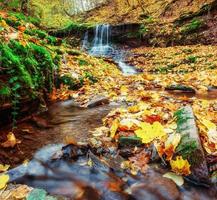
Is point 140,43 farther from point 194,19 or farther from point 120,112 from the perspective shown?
point 120,112

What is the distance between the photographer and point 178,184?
239 cm

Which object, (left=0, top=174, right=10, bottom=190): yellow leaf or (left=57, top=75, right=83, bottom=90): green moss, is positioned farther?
(left=57, top=75, right=83, bottom=90): green moss

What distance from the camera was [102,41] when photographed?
18297 millimetres

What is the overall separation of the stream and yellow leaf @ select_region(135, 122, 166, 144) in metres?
0.35

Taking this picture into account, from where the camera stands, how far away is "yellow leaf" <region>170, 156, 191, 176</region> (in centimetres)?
245

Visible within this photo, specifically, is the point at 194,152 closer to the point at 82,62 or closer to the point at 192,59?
the point at 82,62

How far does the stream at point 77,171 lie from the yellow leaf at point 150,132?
35cm

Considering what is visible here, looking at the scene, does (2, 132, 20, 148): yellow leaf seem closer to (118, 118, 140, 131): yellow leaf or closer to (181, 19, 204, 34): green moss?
(118, 118, 140, 131): yellow leaf

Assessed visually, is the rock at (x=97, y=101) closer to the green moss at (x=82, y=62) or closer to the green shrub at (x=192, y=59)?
the green moss at (x=82, y=62)

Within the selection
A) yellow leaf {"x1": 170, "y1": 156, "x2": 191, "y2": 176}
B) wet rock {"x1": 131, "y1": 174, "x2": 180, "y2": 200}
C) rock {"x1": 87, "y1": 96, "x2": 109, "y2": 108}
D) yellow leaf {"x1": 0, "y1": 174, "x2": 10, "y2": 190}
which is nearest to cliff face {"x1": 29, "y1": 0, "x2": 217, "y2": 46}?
rock {"x1": 87, "y1": 96, "x2": 109, "y2": 108}

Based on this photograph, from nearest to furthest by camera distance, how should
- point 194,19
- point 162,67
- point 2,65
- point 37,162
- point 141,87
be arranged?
point 37,162, point 2,65, point 141,87, point 162,67, point 194,19

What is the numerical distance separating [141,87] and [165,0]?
15.7 metres

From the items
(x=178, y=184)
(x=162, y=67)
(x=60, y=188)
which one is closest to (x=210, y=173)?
(x=178, y=184)

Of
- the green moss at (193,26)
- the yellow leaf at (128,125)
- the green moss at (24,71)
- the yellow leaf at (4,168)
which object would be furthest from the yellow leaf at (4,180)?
the green moss at (193,26)
